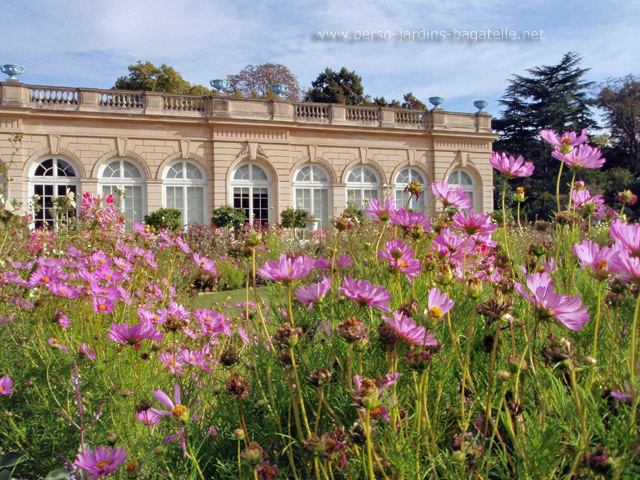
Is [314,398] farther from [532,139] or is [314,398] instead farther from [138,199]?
[532,139]

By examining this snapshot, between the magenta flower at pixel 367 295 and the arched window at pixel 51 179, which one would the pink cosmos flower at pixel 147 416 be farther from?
the arched window at pixel 51 179

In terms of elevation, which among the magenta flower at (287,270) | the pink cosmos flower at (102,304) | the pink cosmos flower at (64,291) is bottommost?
the pink cosmos flower at (102,304)

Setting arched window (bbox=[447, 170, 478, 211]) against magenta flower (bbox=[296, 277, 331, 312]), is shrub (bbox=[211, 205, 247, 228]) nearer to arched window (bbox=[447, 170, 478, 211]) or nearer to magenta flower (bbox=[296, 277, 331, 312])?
arched window (bbox=[447, 170, 478, 211])

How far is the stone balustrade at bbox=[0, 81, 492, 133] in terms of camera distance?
14461 millimetres

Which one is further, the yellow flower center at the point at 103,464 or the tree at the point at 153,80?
the tree at the point at 153,80

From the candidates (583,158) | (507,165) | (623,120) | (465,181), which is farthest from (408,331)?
(623,120)

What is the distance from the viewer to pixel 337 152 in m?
17.4

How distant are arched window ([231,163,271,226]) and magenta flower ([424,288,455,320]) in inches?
605

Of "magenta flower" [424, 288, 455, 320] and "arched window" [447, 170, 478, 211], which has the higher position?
"arched window" [447, 170, 478, 211]

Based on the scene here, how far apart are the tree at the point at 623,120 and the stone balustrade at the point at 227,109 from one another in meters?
13.3

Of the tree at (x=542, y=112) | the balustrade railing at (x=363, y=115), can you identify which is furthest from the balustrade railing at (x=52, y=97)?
the tree at (x=542, y=112)

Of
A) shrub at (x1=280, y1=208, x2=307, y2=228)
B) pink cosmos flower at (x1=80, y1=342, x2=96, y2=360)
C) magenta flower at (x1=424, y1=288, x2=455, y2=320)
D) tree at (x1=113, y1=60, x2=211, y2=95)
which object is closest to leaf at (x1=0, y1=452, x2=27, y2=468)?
pink cosmos flower at (x1=80, y1=342, x2=96, y2=360)

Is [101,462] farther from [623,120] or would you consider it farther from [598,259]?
[623,120]

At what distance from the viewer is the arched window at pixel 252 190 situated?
16.4m
